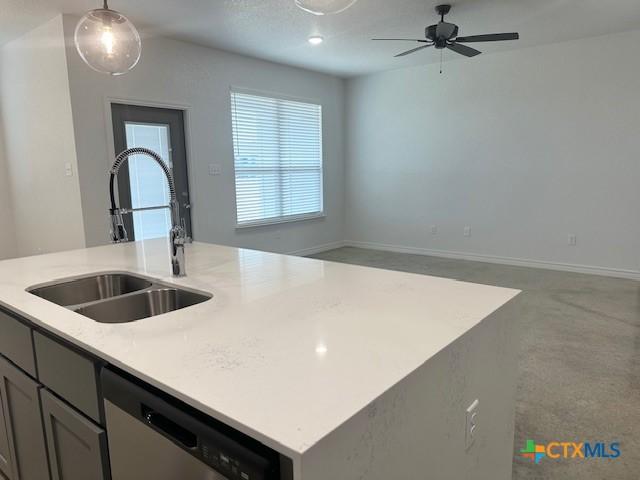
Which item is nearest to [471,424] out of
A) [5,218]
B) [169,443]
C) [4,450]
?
[169,443]

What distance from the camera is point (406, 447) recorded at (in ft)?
2.91

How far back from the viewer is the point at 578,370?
2688 mm

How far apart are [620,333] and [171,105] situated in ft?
15.2

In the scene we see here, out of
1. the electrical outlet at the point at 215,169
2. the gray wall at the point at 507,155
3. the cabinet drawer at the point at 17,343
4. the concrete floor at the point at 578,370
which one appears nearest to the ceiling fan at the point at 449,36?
the gray wall at the point at 507,155

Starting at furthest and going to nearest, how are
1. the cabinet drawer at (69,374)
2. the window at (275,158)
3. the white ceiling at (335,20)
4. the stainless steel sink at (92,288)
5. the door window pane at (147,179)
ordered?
the window at (275,158) < the door window pane at (147,179) < the white ceiling at (335,20) < the stainless steel sink at (92,288) < the cabinet drawer at (69,374)

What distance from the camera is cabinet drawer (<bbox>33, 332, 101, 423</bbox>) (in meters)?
1.12

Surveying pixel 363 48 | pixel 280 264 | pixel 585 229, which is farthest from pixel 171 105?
pixel 585 229

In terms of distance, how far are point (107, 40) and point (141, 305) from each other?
130 cm

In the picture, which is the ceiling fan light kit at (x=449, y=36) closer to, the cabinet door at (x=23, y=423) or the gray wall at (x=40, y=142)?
the gray wall at (x=40, y=142)

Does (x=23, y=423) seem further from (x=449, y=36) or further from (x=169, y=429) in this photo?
(x=449, y=36)

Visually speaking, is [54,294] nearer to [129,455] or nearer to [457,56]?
[129,455]

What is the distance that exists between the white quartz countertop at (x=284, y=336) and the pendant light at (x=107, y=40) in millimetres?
1054

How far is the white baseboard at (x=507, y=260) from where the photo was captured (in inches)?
193

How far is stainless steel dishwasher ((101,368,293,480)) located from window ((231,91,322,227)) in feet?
14.9
